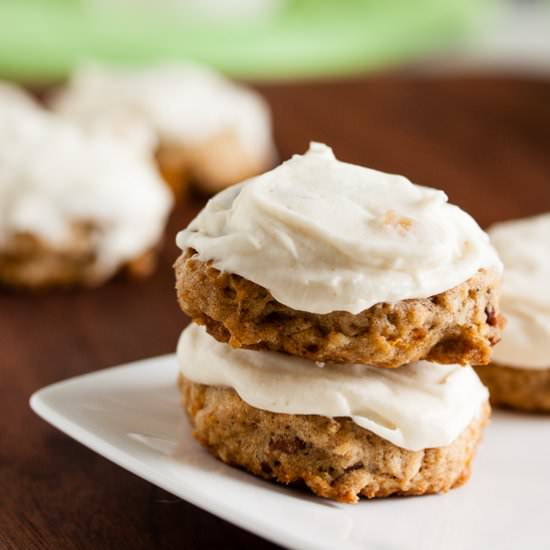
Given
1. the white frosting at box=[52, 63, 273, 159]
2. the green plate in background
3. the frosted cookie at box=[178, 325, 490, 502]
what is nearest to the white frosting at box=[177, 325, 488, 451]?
the frosted cookie at box=[178, 325, 490, 502]

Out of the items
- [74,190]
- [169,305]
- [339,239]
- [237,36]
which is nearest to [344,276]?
[339,239]

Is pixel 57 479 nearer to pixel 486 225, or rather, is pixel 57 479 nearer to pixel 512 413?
pixel 512 413

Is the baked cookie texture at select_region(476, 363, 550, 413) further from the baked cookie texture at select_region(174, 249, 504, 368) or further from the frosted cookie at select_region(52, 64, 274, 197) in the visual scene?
the frosted cookie at select_region(52, 64, 274, 197)

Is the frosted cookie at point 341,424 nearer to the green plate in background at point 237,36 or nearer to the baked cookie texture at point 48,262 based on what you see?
the baked cookie texture at point 48,262

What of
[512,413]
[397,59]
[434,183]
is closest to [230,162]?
[434,183]

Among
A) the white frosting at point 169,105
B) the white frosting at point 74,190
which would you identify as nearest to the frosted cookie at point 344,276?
the white frosting at point 74,190

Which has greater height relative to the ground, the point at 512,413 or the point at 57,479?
the point at 512,413
